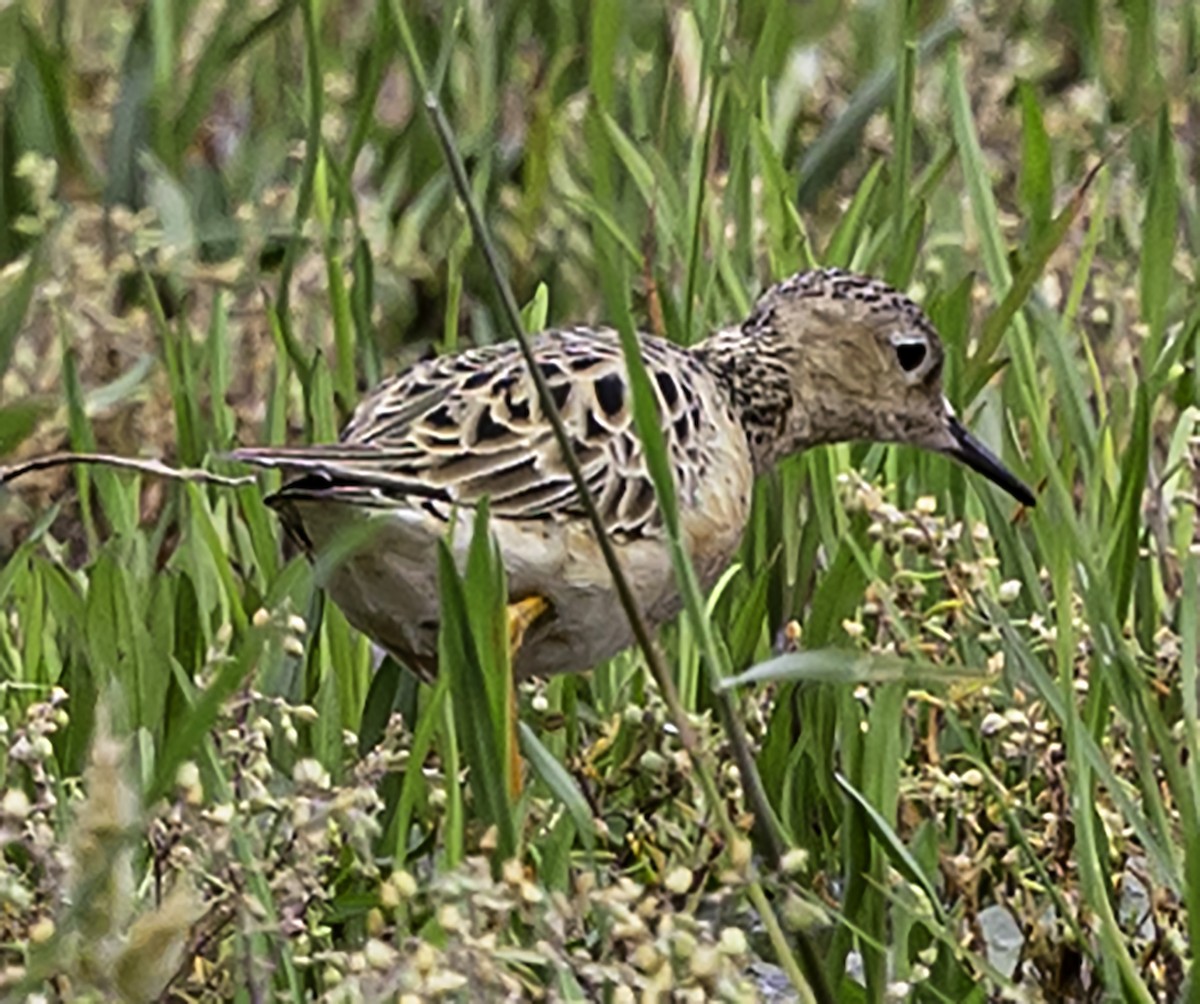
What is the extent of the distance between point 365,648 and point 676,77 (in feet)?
5.49

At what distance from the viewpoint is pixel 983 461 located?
4023 mm

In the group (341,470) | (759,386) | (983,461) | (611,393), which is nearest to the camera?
(341,470)

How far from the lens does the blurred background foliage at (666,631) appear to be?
2738 millimetres

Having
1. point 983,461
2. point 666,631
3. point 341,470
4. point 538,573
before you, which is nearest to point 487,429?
point 538,573

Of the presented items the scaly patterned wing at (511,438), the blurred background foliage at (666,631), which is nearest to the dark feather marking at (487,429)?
the scaly patterned wing at (511,438)

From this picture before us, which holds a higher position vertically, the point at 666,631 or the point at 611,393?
the point at 611,393

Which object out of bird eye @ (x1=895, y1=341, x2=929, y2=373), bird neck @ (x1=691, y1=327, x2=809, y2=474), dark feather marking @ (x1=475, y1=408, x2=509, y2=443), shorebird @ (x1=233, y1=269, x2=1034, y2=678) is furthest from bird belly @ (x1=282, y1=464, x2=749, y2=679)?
bird eye @ (x1=895, y1=341, x2=929, y2=373)

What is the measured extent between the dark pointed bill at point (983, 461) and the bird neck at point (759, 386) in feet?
0.70

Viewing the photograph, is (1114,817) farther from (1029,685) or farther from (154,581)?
(154,581)

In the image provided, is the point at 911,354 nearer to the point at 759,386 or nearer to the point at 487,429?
the point at 759,386

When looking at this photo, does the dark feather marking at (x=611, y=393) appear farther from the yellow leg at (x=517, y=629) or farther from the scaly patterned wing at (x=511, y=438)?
the yellow leg at (x=517, y=629)

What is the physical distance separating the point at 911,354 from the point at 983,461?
0.23 meters

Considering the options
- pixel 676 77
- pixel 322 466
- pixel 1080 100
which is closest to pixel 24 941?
pixel 322 466

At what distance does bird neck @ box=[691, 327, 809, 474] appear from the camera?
4164 mm
